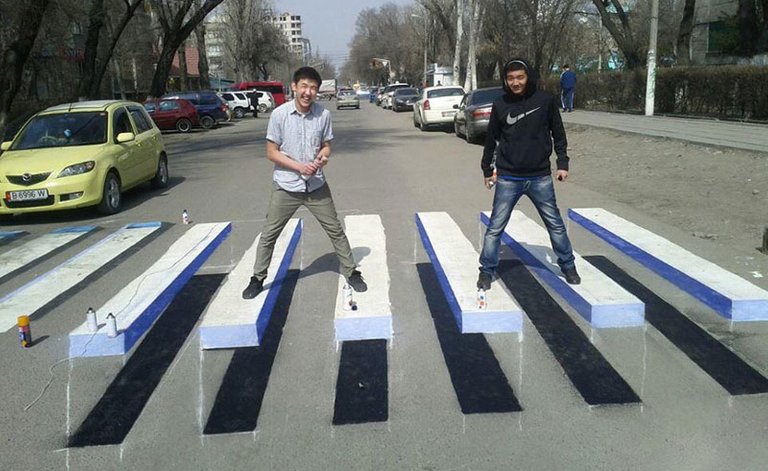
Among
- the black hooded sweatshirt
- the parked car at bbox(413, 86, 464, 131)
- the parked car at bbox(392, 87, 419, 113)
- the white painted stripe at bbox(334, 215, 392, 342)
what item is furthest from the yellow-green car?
the parked car at bbox(392, 87, 419, 113)

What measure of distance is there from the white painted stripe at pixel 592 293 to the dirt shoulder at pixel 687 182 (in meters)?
2.06

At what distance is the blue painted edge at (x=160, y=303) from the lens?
4781 millimetres

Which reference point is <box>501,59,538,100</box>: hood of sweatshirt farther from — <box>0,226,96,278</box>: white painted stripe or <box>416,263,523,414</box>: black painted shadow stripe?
<box>0,226,96,278</box>: white painted stripe

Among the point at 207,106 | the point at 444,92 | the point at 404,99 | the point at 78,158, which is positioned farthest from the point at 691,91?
the point at 404,99

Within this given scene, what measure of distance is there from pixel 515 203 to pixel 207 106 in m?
28.2

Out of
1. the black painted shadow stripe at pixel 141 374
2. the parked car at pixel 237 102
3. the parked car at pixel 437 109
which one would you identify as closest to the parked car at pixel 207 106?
the parked car at pixel 237 102

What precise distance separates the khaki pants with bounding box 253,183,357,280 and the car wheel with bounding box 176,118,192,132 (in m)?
25.0

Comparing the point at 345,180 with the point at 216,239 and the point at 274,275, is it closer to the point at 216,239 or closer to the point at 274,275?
the point at 216,239

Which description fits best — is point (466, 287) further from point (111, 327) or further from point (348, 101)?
point (348, 101)

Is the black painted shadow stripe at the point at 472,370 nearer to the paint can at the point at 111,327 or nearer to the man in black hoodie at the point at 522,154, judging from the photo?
the man in black hoodie at the point at 522,154

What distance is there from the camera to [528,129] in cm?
520

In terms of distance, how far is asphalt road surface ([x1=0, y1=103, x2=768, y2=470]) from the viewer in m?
3.30

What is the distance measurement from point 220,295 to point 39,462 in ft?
7.62

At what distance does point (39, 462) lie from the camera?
332cm
